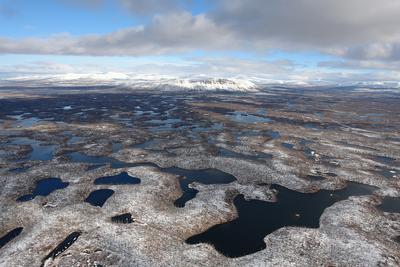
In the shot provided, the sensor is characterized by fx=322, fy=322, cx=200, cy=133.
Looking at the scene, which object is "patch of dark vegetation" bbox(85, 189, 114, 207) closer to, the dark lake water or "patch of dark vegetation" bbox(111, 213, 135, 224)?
"patch of dark vegetation" bbox(111, 213, 135, 224)

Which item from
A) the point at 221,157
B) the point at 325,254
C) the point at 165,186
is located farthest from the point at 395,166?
the point at 165,186

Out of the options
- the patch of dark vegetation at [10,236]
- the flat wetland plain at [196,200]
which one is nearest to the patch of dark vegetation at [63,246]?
the flat wetland plain at [196,200]

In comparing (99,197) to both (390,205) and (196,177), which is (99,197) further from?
(390,205)

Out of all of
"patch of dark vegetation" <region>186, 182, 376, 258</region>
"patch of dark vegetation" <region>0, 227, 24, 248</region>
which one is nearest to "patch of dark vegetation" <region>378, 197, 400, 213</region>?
"patch of dark vegetation" <region>186, 182, 376, 258</region>

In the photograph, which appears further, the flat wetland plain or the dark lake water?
the dark lake water

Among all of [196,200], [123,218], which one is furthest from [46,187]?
[196,200]

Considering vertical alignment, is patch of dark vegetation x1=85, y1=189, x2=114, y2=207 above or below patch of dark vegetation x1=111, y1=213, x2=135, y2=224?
above

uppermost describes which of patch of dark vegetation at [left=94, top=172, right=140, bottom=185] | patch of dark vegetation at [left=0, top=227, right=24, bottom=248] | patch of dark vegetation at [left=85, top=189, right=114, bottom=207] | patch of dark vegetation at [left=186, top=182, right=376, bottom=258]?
patch of dark vegetation at [left=94, top=172, right=140, bottom=185]

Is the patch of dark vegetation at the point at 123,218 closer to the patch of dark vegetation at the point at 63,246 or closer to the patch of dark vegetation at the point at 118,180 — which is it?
the patch of dark vegetation at the point at 63,246
